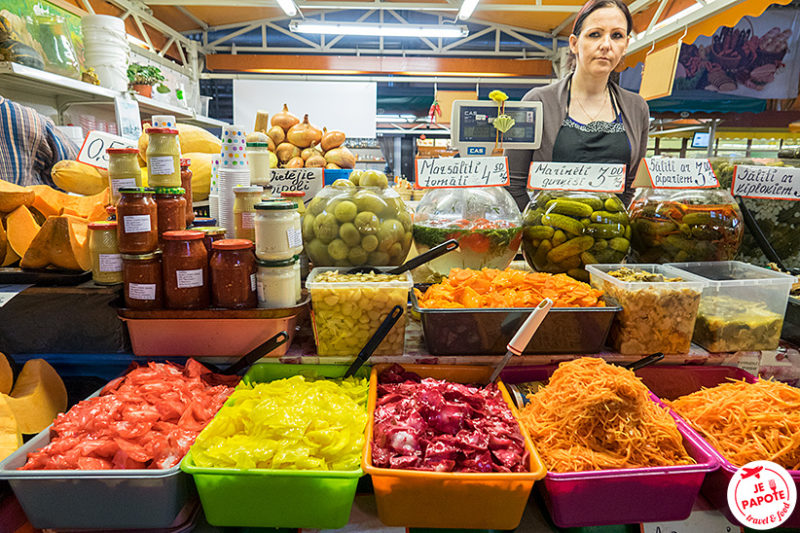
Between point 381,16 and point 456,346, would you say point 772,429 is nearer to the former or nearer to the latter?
point 456,346

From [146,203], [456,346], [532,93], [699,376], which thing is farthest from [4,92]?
[699,376]

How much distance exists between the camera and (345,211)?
134 cm

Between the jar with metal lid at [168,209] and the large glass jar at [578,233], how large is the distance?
110cm

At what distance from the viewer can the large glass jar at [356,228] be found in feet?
4.42

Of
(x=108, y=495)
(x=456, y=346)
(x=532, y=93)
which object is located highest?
(x=532, y=93)

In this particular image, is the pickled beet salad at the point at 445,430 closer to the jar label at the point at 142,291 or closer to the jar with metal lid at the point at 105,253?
the jar label at the point at 142,291

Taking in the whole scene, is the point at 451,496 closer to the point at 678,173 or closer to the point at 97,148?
the point at 678,173

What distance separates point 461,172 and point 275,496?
1.13m

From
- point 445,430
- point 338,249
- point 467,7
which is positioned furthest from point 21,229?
point 467,7

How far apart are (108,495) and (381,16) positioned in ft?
28.8

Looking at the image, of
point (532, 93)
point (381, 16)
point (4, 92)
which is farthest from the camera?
point (381, 16)

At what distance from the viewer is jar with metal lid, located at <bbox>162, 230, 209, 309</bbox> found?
115 cm

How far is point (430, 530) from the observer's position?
93 centimetres

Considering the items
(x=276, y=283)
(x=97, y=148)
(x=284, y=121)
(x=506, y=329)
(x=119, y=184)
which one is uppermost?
(x=284, y=121)
